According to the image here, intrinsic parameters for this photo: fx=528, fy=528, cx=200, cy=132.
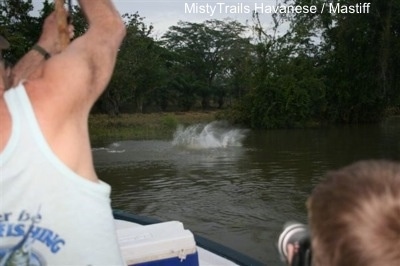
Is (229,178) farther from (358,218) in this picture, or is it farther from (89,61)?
(358,218)

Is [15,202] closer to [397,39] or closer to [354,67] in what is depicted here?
[397,39]

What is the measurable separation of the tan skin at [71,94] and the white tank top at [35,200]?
0.05ft

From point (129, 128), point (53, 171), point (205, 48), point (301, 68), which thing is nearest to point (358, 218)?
point (53, 171)

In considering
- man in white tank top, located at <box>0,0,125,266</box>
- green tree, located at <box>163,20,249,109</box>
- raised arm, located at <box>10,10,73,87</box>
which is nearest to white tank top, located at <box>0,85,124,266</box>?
man in white tank top, located at <box>0,0,125,266</box>

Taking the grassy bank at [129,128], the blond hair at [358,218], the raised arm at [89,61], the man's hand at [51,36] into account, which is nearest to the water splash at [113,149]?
the grassy bank at [129,128]

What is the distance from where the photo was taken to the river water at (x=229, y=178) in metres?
7.13

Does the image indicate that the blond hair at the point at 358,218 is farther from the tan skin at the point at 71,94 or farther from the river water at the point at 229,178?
the river water at the point at 229,178

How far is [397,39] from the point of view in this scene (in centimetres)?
2147

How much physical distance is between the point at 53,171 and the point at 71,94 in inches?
6.6

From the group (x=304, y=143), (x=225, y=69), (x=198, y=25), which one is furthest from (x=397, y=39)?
(x=198, y=25)

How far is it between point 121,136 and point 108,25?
65.4 feet

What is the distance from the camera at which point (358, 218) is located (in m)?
0.92

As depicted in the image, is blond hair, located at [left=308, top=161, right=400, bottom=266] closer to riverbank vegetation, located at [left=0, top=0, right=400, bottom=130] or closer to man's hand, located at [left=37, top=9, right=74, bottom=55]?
man's hand, located at [left=37, top=9, right=74, bottom=55]

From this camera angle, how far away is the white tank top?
3.55 ft
